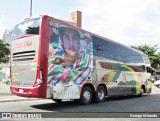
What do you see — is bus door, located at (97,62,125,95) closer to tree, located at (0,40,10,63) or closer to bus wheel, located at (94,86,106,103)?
bus wheel, located at (94,86,106,103)

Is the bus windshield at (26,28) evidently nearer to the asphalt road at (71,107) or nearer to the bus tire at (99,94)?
the asphalt road at (71,107)

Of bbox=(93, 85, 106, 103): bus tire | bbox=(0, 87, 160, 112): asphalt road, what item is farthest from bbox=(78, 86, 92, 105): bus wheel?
bbox=(93, 85, 106, 103): bus tire

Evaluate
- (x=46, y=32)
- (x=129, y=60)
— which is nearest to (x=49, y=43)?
(x=46, y=32)

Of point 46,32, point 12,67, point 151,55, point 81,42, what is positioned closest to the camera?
point 46,32

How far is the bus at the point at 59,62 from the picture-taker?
10.5 metres

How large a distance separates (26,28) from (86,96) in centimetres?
438

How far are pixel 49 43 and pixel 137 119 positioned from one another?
456 centimetres

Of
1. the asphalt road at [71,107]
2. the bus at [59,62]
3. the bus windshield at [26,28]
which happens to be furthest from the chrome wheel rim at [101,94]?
the bus windshield at [26,28]

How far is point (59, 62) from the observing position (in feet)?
36.6

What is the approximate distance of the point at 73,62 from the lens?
12000 mm

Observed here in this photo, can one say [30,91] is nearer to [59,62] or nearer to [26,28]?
[59,62]

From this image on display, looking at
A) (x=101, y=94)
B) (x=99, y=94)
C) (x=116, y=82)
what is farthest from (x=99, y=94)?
(x=116, y=82)

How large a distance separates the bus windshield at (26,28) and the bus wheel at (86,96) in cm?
382

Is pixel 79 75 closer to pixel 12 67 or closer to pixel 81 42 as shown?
pixel 81 42
